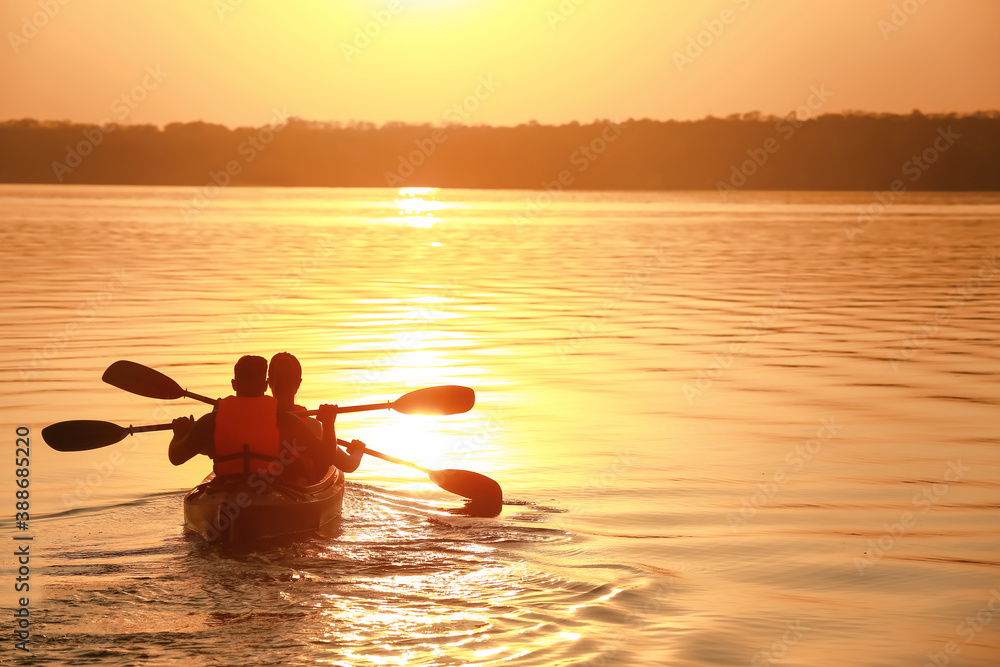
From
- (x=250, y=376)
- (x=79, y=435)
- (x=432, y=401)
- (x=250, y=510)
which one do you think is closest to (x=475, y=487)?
A: (x=432, y=401)

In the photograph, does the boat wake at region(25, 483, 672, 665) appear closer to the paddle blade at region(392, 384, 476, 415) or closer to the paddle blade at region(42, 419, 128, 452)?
the paddle blade at region(42, 419, 128, 452)

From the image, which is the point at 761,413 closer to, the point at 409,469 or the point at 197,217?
the point at 409,469

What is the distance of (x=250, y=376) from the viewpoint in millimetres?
8758

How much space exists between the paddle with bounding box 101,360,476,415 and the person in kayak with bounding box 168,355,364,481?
3.72ft

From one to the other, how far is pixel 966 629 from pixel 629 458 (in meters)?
5.11

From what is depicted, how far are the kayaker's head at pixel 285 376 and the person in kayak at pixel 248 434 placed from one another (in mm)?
362

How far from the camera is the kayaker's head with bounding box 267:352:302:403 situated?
30.9ft

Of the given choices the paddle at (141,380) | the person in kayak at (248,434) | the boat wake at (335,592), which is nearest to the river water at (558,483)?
the boat wake at (335,592)

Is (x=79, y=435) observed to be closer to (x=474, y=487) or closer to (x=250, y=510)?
(x=250, y=510)

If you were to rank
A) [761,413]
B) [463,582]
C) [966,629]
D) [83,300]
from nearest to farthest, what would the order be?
[966,629], [463,582], [761,413], [83,300]

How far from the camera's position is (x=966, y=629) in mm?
7492

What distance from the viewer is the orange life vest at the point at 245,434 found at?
8773 millimetres

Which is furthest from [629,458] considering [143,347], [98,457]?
[143,347]

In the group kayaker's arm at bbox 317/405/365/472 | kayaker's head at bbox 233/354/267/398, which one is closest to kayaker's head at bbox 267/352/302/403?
kayaker's arm at bbox 317/405/365/472
